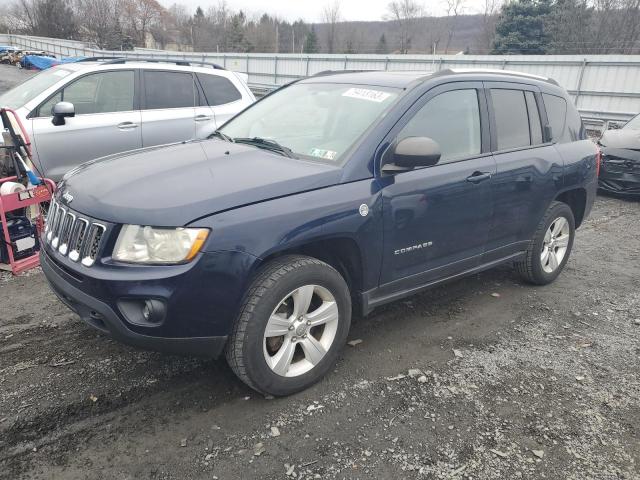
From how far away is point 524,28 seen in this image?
107ft

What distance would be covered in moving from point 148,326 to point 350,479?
48.1 inches

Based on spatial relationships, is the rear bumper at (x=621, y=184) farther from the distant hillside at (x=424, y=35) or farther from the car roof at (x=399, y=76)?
the distant hillside at (x=424, y=35)

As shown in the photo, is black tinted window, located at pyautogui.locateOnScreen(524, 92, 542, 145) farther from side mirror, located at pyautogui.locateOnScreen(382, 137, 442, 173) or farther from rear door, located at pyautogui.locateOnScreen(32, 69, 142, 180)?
rear door, located at pyautogui.locateOnScreen(32, 69, 142, 180)

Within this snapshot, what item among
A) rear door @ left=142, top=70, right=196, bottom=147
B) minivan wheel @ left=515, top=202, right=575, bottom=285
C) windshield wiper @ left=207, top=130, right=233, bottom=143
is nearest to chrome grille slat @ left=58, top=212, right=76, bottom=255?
windshield wiper @ left=207, top=130, right=233, bottom=143

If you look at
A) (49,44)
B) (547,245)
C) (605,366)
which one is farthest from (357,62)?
(49,44)

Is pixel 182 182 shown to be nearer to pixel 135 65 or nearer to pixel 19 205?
pixel 19 205

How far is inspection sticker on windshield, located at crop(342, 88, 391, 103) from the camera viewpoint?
338cm

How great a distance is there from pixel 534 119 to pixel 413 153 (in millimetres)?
1872

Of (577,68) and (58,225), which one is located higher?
(577,68)

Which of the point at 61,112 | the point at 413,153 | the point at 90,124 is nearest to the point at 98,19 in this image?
the point at 90,124

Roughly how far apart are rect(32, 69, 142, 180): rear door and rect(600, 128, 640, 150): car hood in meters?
7.75

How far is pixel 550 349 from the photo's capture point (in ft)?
12.0

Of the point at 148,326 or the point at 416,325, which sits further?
the point at 416,325

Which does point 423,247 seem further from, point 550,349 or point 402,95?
point 550,349
